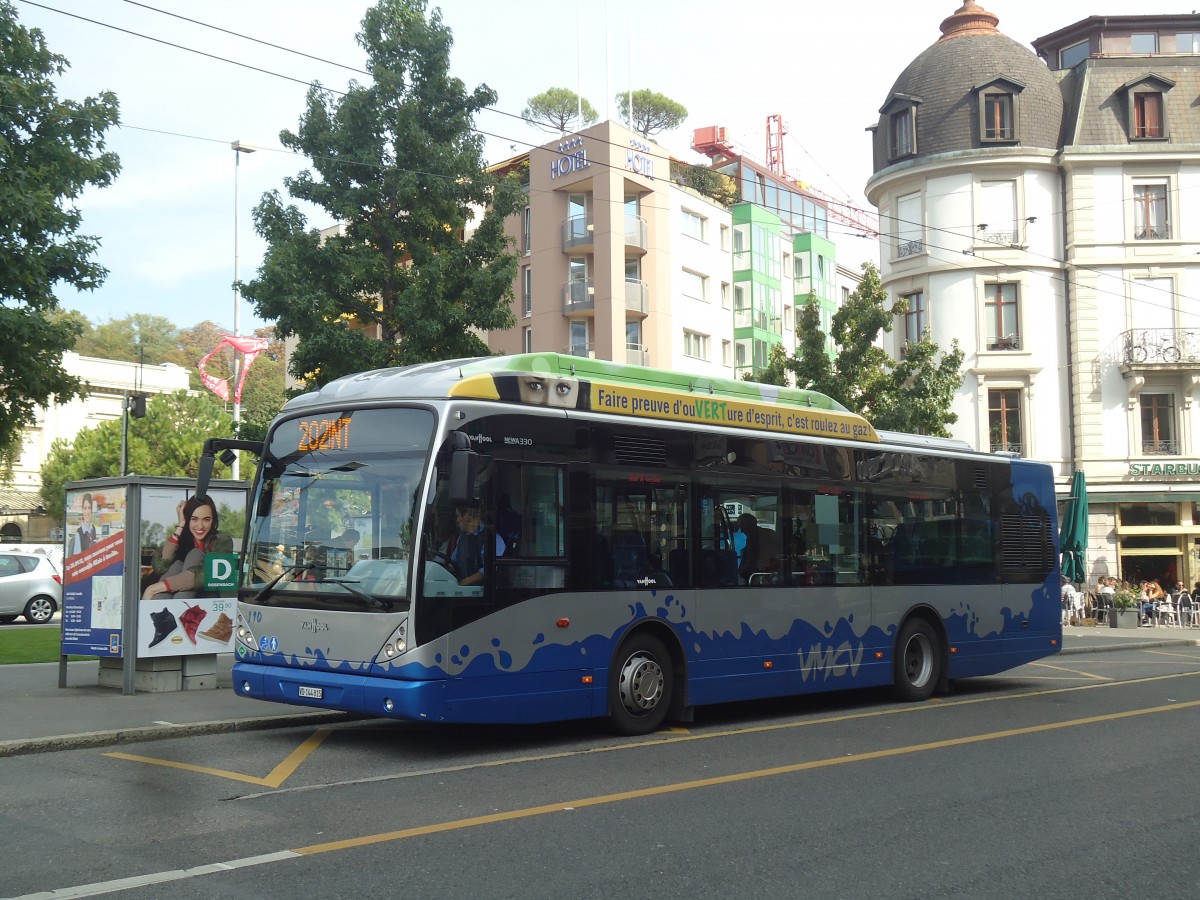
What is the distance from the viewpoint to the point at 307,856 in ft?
21.1

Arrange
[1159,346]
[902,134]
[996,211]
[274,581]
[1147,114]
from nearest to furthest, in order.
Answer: [274,581] < [1159,346] < [996,211] < [1147,114] < [902,134]

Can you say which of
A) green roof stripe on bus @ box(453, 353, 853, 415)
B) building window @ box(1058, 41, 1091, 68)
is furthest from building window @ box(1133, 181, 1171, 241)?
green roof stripe on bus @ box(453, 353, 853, 415)

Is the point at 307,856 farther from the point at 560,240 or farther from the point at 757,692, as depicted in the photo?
the point at 560,240

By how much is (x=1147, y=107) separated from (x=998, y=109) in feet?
16.8

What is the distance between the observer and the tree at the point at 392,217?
21.6 meters

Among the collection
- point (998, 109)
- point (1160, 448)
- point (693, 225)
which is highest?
point (998, 109)

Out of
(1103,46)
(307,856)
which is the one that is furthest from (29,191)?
(1103,46)

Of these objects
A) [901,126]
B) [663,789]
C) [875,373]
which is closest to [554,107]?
[901,126]

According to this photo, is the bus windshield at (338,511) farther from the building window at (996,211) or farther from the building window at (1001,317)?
the building window at (996,211)

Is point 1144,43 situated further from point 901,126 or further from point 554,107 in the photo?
point 554,107

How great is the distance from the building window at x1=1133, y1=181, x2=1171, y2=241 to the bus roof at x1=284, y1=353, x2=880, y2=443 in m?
31.9

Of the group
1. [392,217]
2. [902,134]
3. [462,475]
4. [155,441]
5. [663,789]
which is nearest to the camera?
[663,789]

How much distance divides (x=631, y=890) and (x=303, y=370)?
17.4 metres

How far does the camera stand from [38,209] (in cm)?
1758
